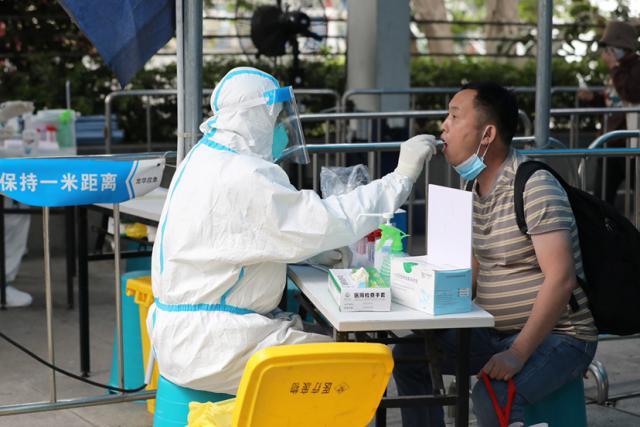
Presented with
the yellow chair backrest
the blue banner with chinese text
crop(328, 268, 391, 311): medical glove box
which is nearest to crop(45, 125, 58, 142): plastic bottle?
→ the blue banner with chinese text

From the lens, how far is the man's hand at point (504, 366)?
11.3 ft

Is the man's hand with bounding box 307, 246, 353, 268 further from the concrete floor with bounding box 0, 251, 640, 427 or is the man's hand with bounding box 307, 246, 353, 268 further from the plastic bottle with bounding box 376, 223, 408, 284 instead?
the concrete floor with bounding box 0, 251, 640, 427

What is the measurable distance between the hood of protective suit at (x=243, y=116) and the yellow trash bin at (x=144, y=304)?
51.1 inches

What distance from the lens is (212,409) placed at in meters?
3.02

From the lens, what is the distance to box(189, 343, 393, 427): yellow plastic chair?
8.88 ft

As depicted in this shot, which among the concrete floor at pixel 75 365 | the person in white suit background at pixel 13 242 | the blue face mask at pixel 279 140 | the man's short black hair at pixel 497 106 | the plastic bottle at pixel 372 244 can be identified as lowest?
the concrete floor at pixel 75 365

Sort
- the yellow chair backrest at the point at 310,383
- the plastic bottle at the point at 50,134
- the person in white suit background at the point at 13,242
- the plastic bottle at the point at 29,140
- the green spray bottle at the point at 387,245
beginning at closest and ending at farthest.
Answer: the yellow chair backrest at the point at 310,383 → the green spray bottle at the point at 387,245 → the person in white suit background at the point at 13,242 → the plastic bottle at the point at 29,140 → the plastic bottle at the point at 50,134

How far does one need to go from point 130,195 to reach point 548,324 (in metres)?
1.82

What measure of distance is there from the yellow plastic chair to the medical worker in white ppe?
0.58 meters

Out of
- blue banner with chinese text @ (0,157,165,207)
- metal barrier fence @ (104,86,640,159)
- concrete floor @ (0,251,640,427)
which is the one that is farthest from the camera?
metal barrier fence @ (104,86,640,159)

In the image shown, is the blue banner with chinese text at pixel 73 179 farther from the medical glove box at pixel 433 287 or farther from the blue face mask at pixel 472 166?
the medical glove box at pixel 433 287

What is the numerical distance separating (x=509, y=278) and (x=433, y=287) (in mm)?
645

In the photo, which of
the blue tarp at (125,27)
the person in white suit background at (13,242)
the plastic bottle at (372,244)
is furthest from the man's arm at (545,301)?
the person in white suit background at (13,242)

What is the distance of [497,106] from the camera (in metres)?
3.68
